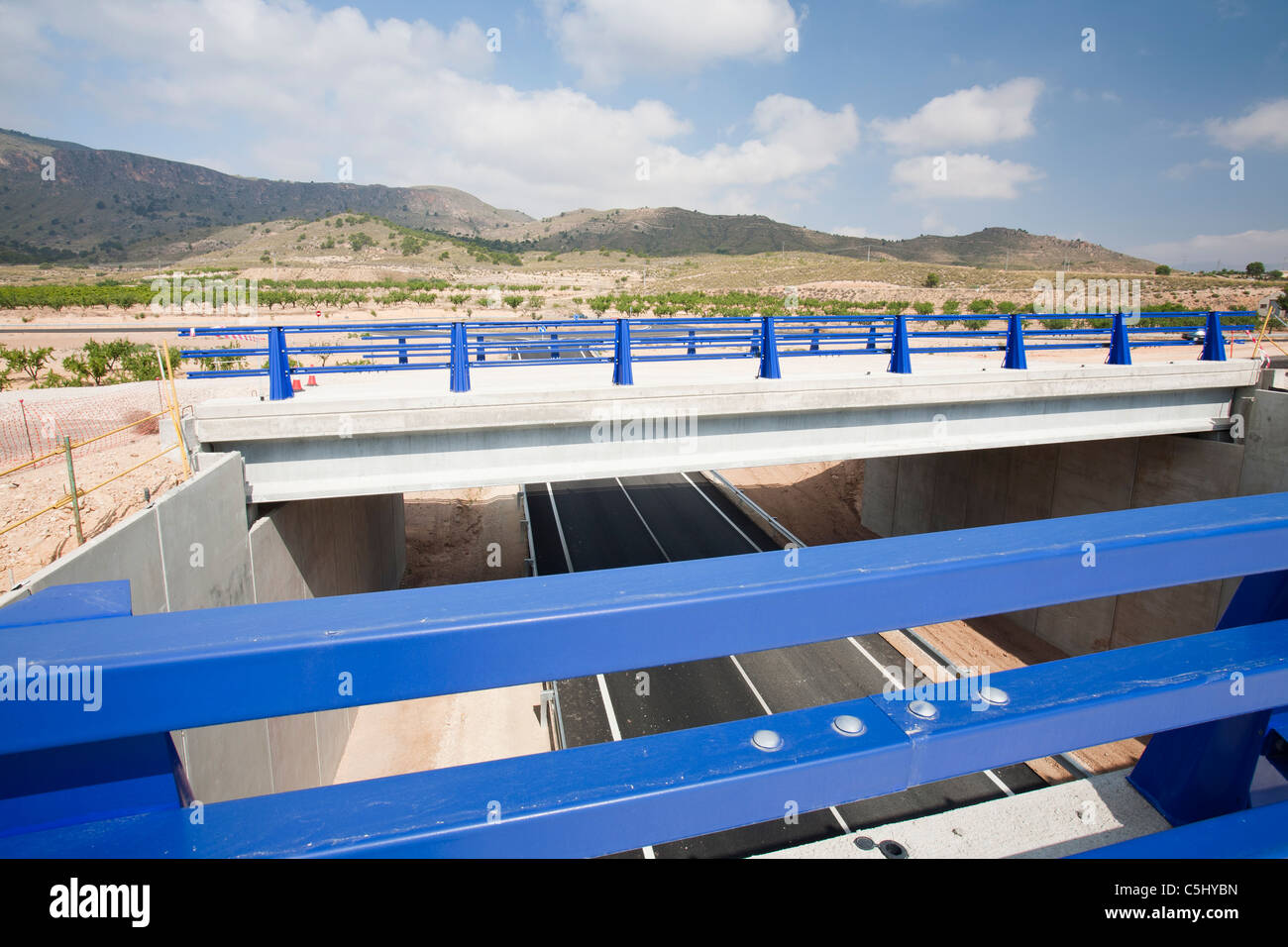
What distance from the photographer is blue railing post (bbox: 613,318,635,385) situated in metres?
10.5

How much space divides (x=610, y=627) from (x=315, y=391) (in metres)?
11.6

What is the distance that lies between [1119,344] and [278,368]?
50.1 feet

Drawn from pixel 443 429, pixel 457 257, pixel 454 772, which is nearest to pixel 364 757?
pixel 443 429

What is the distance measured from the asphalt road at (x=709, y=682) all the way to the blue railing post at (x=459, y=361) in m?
4.76

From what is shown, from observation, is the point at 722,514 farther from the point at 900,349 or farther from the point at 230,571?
the point at 230,571

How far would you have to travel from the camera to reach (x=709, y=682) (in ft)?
43.5

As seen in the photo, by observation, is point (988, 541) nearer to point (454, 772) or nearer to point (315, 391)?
point (454, 772)

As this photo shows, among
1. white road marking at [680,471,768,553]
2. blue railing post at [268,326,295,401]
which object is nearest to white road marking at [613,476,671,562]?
white road marking at [680,471,768,553]

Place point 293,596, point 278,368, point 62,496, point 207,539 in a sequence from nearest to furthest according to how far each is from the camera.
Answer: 1. point 207,539
2. point 278,368
3. point 293,596
4. point 62,496

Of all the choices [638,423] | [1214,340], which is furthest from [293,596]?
[1214,340]

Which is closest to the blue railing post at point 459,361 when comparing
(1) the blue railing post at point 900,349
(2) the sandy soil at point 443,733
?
(2) the sandy soil at point 443,733

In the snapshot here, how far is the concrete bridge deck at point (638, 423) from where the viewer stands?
30.0 feet

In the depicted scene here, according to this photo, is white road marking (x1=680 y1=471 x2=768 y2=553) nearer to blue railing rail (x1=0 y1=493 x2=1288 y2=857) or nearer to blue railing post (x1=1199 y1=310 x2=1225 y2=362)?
blue railing post (x1=1199 y1=310 x2=1225 y2=362)
